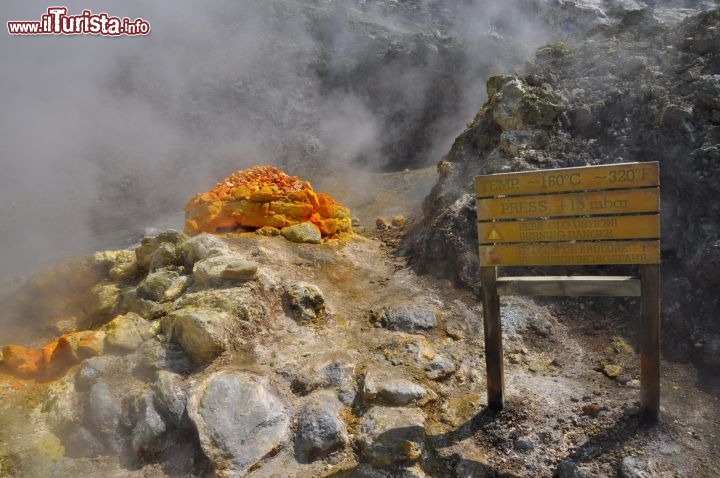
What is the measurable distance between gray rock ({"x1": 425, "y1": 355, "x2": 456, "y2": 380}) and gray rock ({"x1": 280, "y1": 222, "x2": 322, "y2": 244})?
2.75m

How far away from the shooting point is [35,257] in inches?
414

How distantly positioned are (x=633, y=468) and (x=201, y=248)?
14.1 ft

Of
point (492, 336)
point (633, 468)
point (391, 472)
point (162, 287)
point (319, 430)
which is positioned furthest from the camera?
point (162, 287)

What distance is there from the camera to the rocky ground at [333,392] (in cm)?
325

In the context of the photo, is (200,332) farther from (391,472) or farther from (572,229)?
(572,229)

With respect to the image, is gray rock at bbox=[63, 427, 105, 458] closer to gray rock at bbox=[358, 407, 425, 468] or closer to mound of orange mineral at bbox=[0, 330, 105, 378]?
mound of orange mineral at bbox=[0, 330, 105, 378]

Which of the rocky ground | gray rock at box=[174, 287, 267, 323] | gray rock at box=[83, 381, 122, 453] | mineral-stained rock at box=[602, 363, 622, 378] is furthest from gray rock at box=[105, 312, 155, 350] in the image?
mineral-stained rock at box=[602, 363, 622, 378]

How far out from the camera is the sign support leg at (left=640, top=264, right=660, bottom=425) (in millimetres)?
3125

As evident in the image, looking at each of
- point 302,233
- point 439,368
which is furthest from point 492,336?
point 302,233

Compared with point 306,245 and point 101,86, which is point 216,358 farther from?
point 101,86

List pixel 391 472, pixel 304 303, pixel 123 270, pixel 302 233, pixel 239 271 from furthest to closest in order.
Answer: pixel 302 233
pixel 123 270
pixel 304 303
pixel 239 271
pixel 391 472

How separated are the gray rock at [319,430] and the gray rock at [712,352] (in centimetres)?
293

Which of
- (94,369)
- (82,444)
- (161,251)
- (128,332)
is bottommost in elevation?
(82,444)

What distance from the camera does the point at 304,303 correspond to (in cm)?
477
